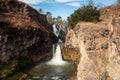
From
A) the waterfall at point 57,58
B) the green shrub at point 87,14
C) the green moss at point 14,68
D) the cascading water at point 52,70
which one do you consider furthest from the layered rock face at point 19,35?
the green shrub at point 87,14

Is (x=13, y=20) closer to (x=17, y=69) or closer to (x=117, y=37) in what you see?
(x=17, y=69)

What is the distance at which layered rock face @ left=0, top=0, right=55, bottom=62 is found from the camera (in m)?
42.6

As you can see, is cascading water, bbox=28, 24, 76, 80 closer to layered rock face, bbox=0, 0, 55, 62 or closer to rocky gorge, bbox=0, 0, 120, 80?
rocky gorge, bbox=0, 0, 120, 80

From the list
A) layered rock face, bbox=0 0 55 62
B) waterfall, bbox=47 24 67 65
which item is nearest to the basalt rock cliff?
layered rock face, bbox=0 0 55 62

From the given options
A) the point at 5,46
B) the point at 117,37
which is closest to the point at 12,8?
the point at 5,46

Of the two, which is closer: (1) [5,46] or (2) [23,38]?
(1) [5,46]

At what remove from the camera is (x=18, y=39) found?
149 feet

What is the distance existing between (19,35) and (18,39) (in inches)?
34.3

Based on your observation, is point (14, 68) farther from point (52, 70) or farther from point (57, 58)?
point (57, 58)

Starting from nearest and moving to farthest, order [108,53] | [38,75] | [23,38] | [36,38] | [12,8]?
1. [108,53]
2. [38,75]
3. [23,38]
4. [36,38]
5. [12,8]

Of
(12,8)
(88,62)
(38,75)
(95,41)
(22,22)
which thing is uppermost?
(12,8)

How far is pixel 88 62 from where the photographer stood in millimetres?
26312

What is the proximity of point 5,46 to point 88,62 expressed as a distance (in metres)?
20.7

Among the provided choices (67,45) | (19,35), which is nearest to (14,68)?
(19,35)
